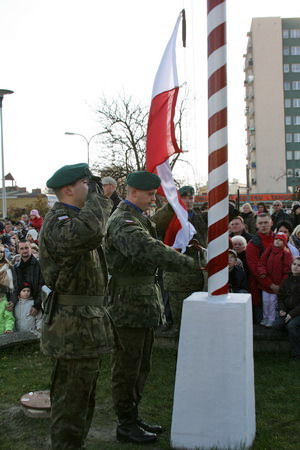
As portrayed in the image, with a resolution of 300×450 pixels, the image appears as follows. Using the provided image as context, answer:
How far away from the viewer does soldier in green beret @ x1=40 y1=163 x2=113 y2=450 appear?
3.57 meters

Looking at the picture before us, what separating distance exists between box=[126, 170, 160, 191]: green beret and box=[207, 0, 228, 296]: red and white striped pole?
0.45 metres

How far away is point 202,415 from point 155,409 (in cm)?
103

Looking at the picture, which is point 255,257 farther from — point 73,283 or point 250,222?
point 73,283

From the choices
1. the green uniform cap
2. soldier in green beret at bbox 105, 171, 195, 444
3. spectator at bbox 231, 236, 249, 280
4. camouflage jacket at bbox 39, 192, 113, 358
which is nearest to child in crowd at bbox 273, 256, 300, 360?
spectator at bbox 231, 236, 249, 280

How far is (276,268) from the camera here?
755 cm

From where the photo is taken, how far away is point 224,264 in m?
4.50

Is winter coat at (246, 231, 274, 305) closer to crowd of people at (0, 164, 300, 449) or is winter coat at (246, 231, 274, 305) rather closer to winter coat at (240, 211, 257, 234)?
crowd of people at (0, 164, 300, 449)

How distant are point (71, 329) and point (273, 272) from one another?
4.56 meters

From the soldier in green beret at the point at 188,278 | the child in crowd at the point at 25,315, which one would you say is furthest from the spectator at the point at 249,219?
the child in crowd at the point at 25,315

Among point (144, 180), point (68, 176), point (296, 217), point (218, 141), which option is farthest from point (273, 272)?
point (296, 217)

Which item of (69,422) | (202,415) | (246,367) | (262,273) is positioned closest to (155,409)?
(202,415)

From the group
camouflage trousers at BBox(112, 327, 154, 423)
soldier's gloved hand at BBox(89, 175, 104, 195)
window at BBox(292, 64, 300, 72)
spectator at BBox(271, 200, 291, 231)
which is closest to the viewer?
soldier's gloved hand at BBox(89, 175, 104, 195)

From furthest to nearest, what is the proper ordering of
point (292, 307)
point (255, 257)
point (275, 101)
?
Result: 1. point (275, 101)
2. point (255, 257)
3. point (292, 307)

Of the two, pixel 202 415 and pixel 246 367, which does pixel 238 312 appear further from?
pixel 202 415
